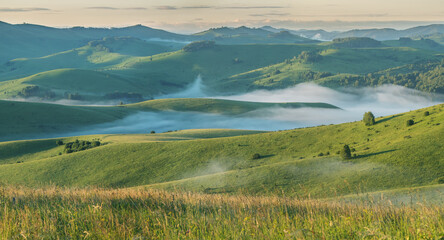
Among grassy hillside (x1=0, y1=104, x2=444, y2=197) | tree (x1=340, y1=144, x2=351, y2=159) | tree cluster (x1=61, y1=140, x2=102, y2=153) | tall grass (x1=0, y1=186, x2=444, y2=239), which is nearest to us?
tall grass (x1=0, y1=186, x2=444, y2=239)

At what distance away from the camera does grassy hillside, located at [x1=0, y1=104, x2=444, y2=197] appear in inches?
2157

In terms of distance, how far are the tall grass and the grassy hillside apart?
33489mm

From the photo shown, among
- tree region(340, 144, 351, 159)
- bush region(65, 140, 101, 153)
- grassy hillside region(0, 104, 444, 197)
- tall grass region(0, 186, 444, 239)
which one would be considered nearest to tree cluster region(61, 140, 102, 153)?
bush region(65, 140, 101, 153)

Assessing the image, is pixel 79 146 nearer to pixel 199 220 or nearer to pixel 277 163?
pixel 277 163

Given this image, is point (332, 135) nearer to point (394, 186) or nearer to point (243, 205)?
point (394, 186)

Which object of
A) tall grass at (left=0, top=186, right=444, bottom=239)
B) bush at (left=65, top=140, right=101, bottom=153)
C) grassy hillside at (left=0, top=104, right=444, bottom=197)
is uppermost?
tall grass at (left=0, top=186, right=444, bottom=239)

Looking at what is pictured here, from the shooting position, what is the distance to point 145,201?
14945mm

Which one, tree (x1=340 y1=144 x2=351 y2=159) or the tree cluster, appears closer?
tree (x1=340 y1=144 x2=351 y2=159)

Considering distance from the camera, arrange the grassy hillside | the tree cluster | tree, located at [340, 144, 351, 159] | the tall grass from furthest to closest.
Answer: the tree cluster
tree, located at [340, 144, 351, 159]
the grassy hillside
the tall grass

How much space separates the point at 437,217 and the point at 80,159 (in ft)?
305

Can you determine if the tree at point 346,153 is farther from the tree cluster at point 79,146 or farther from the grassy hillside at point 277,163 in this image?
the tree cluster at point 79,146

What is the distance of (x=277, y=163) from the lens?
215 ft

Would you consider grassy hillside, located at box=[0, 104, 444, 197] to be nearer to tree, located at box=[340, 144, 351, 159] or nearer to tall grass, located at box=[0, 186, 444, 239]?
tree, located at box=[340, 144, 351, 159]

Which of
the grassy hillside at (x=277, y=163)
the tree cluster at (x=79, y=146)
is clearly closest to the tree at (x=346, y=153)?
the grassy hillside at (x=277, y=163)
